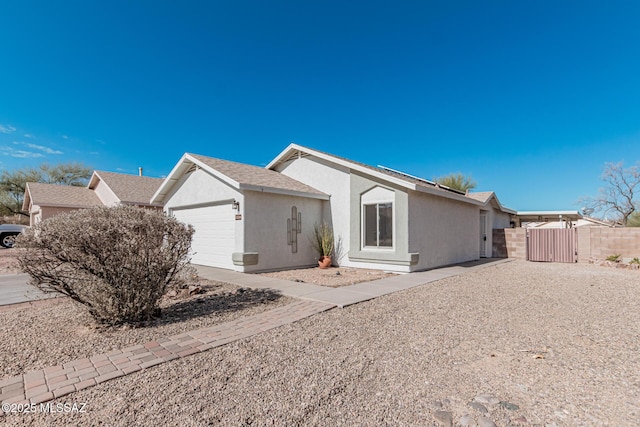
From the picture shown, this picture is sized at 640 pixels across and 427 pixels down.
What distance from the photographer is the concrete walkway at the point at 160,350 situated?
9.30ft

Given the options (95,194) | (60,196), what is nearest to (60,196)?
(60,196)

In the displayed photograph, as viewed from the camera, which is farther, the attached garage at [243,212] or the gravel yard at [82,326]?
the attached garage at [243,212]

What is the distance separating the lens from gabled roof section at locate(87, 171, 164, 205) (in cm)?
1993

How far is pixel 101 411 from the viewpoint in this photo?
2.50 metres

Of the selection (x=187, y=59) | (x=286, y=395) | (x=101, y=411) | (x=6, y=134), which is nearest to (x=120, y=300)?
(x=101, y=411)

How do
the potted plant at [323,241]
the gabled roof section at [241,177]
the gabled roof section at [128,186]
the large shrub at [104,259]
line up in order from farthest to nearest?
the gabled roof section at [128,186]
the potted plant at [323,241]
the gabled roof section at [241,177]
the large shrub at [104,259]

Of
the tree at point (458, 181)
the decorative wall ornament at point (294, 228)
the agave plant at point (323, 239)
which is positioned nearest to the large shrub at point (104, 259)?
the decorative wall ornament at point (294, 228)

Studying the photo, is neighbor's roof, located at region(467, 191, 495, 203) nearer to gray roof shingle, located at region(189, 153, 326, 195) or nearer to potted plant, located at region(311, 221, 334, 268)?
potted plant, located at region(311, 221, 334, 268)

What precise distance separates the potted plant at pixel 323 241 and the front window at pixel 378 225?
1530 mm

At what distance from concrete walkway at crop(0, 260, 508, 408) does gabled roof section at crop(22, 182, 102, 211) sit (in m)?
20.1

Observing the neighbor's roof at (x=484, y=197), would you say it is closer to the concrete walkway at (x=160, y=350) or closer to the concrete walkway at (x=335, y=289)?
the concrete walkway at (x=335, y=289)

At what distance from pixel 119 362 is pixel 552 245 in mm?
17704

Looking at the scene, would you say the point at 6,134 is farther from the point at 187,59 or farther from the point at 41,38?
the point at 187,59

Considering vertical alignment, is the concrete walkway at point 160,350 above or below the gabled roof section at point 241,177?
below
